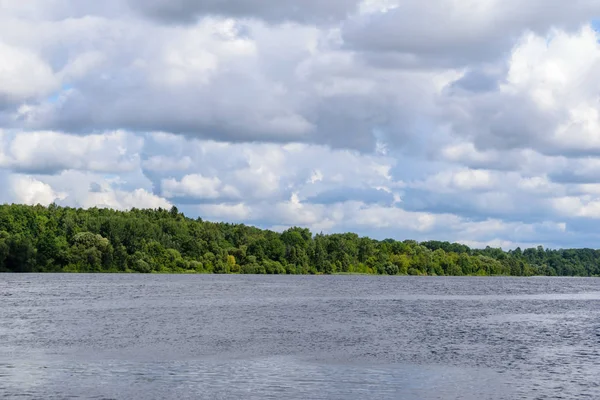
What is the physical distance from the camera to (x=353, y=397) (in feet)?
117

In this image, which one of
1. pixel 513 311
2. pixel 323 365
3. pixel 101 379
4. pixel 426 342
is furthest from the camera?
pixel 513 311

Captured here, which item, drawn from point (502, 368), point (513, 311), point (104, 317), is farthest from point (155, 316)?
point (513, 311)

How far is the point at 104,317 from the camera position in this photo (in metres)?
76.1

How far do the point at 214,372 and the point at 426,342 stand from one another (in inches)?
884

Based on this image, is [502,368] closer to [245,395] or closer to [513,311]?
[245,395]

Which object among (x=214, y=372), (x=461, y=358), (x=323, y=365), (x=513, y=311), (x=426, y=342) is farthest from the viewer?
(x=513, y=311)

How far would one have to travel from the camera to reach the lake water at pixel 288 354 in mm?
37531

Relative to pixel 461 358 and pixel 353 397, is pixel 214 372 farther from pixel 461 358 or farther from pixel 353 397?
pixel 461 358

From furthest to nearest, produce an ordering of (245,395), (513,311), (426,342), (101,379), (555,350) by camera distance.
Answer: (513,311) → (426,342) → (555,350) → (101,379) → (245,395)

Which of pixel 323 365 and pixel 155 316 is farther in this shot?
pixel 155 316

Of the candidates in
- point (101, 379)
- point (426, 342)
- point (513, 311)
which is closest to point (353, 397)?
point (101, 379)

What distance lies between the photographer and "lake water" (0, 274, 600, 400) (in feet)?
123

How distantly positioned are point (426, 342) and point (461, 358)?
9180 millimetres

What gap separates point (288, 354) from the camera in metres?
49.6
